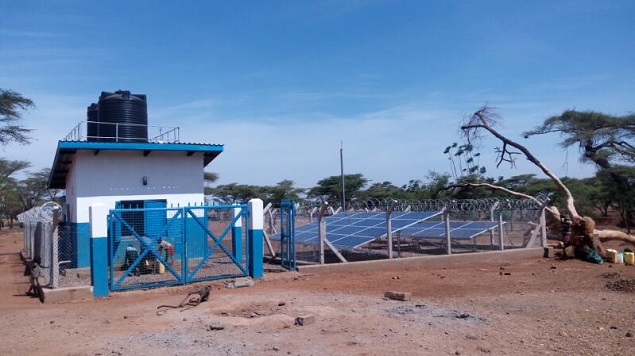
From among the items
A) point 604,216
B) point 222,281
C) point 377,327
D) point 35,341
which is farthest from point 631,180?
point 35,341

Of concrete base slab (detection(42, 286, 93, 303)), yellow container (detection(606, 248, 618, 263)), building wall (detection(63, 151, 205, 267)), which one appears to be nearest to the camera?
concrete base slab (detection(42, 286, 93, 303))

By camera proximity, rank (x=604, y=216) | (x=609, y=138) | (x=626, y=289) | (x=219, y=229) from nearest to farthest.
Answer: (x=626, y=289)
(x=219, y=229)
(x=609, y=138)
(x=604, y=216)

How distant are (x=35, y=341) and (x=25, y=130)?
21483 millimetres

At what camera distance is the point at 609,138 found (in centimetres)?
3541

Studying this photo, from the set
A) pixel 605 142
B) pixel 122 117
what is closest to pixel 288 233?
pixel 122 117

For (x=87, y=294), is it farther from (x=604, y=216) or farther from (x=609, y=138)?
(x=604, y=216)

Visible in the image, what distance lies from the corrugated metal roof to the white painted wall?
0.33 m

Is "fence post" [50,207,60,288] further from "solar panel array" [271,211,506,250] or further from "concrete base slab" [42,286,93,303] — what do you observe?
"solar panel array" [271,211,506,250]

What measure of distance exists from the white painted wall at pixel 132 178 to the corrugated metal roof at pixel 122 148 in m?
0.33

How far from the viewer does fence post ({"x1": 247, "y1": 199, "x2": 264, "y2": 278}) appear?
601 inches

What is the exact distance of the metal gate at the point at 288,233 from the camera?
53.6ft

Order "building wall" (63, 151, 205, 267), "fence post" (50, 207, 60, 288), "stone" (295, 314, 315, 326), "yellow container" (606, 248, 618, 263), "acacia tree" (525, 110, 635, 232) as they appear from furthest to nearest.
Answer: "acacia tree" (525, 110, 635, 232) < "yellow container" (606, 248, 618, 263) < "building wall" (63, 151, 205, 267) < "fence post" (50, 207, 60, 288) < "stone" (295, 314, 315, 326)

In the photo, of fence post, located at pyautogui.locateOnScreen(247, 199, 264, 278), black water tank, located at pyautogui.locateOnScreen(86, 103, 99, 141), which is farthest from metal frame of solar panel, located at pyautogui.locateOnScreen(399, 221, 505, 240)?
black water tank, located at pyautogui.locateOnScreen(86, 103, 99, 141)

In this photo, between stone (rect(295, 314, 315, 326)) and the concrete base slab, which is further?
the concrete base slab
